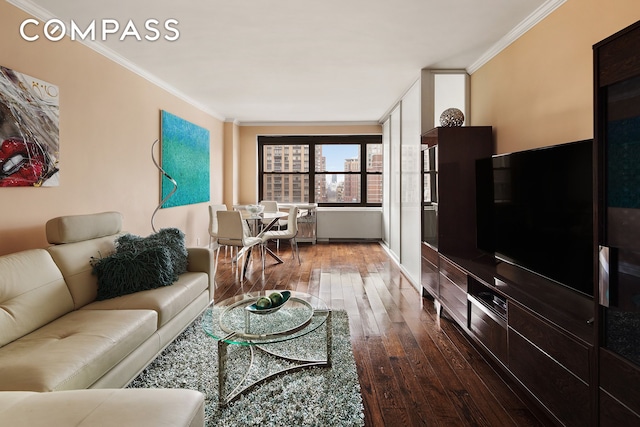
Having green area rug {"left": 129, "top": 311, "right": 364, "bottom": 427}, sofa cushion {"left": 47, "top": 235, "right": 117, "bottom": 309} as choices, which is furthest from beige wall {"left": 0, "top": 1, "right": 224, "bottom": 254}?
green area rug {"left": 129, "top": 311, "right": 364, "bottom": 427}

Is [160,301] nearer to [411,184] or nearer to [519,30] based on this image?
[411,184]

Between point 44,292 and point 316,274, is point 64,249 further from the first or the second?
point 316,274

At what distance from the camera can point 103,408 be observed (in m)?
1.18

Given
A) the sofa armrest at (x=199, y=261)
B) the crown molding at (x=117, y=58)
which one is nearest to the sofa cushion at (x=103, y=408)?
the sofa armrest at (x=199, y=261)

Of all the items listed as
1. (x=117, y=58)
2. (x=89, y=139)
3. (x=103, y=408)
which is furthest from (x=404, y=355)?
(x=117, y=58)

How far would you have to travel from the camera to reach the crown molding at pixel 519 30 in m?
2.49

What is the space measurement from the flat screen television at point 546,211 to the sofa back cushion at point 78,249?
294 centimetres

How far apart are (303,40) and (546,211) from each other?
244cm

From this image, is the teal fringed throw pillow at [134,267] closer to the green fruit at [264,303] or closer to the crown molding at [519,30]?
the green fruit at [264,303]

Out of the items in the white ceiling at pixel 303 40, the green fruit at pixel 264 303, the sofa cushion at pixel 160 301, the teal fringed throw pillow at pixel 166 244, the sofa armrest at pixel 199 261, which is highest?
the white ceiling at pixel 303 40

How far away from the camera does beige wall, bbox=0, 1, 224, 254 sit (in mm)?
2480

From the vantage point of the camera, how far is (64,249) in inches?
92.5

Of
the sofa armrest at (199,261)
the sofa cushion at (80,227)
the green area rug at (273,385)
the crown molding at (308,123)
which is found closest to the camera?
the green area rug at (273,385)

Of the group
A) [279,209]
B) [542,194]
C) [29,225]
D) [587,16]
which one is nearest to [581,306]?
[542,194]
